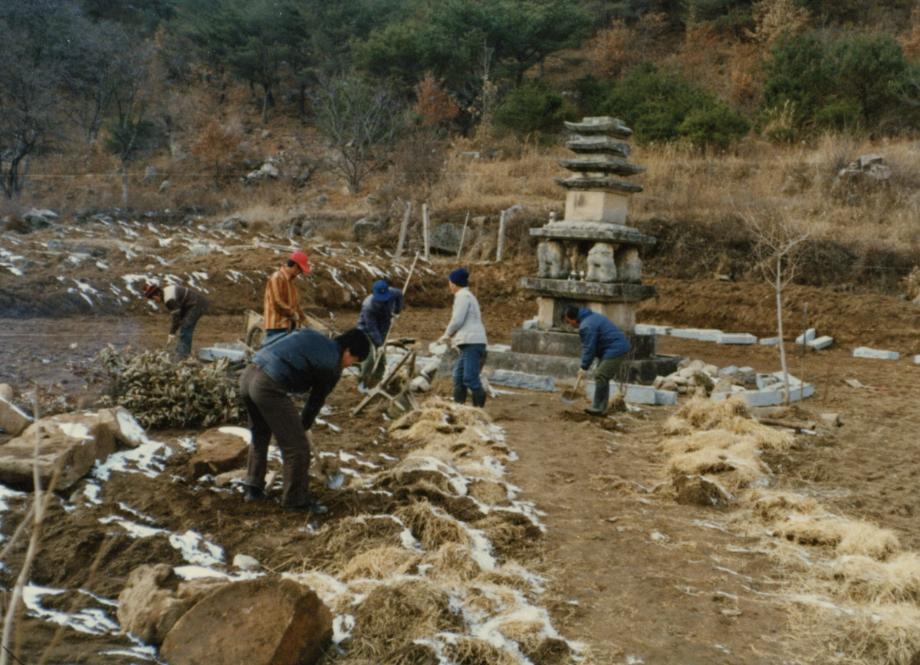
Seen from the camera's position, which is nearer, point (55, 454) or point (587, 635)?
point (587, 635)

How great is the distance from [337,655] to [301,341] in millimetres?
2133

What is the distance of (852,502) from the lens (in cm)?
646

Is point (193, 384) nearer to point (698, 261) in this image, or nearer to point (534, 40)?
point (698, 261)

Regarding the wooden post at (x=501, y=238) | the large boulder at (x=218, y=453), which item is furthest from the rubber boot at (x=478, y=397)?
the wooden post at (x=501, y=238)

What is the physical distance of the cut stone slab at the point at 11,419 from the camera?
6.59m

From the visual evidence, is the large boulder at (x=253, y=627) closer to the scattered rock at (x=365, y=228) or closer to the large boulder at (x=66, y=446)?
the large boulder at (x=66, y=446)

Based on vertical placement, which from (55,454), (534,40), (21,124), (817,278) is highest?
(534,40)

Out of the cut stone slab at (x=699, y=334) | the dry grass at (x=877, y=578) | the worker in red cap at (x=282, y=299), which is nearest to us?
the dry grass at (x=877, y=578)

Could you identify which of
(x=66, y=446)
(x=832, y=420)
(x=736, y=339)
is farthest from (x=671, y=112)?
(x=66, y=446)

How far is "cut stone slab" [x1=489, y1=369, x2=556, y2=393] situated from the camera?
36.4 ft

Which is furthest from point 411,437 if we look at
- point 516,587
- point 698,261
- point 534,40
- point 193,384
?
point 534,40

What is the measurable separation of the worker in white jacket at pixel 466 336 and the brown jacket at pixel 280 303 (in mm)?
1634

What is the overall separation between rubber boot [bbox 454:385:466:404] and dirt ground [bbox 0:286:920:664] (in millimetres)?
483

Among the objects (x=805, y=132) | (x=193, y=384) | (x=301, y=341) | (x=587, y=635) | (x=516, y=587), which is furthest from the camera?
(x=805, y=132)
